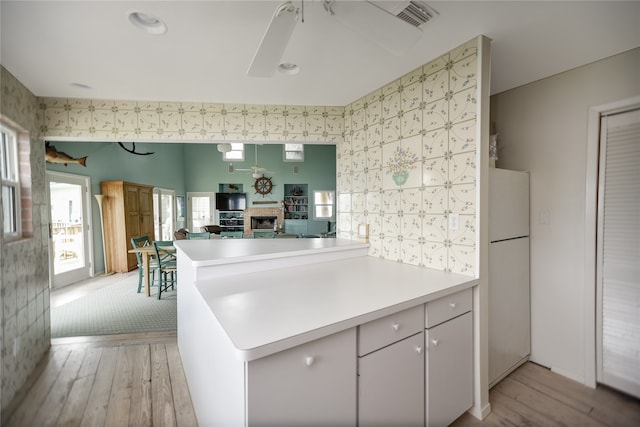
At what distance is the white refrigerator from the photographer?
1874mm

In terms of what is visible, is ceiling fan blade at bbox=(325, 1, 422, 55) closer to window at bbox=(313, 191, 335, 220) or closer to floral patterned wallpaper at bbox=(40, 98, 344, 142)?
floral patterned wallpaper at bbox=(40, 98, 344, 142)

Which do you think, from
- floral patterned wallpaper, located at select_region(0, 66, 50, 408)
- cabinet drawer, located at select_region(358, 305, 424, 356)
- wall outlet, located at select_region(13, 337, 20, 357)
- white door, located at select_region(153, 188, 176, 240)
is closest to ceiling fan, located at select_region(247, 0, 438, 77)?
cabinet drawer, located at select_region(358, 305, 424, 356)

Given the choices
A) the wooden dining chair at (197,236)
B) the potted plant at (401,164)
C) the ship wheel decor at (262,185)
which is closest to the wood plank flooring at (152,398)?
the potted plant at (401,164)

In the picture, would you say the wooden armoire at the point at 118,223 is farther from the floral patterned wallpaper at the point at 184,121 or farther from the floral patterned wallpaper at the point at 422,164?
the floral patterned wallpaper at the point at 422,164

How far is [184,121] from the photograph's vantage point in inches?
98.2

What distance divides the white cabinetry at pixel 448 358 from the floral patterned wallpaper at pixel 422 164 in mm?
279

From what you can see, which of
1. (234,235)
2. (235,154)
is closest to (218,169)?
(235,154)

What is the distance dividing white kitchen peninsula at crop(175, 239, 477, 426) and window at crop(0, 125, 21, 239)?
4.25 feet

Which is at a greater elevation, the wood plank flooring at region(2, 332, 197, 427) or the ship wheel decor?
the ship wheel decor

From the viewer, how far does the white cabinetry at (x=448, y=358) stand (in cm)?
142

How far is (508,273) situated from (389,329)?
50.2 inches

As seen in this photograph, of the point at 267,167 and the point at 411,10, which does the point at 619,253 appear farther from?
the point at 267,167

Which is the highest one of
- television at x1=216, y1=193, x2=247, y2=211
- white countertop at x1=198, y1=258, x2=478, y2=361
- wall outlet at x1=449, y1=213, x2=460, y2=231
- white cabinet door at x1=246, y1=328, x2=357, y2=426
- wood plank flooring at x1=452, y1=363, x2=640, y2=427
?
television at x1=216, y1=193, x2=247, y2=211

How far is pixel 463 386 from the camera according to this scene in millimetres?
1608
